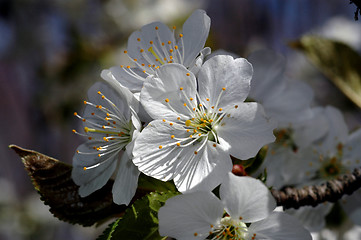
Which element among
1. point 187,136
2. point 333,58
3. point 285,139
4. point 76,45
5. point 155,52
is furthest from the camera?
point 76,45

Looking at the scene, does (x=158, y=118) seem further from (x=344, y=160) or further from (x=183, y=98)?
(x=344, y=160)

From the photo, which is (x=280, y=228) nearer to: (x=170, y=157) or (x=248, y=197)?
(x=248, y=197)

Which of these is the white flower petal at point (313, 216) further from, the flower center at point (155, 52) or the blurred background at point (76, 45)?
the blurred background at point (76, 45)

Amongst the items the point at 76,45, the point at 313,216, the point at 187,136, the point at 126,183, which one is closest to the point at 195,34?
the point at 187,136

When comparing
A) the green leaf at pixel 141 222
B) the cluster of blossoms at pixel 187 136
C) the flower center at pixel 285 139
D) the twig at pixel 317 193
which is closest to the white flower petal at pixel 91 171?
the cluster of blossoms at pixel 187 136

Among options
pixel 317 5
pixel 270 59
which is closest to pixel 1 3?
pixel 317 5

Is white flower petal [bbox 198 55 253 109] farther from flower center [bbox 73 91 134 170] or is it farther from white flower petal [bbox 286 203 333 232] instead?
white flower petal [bbox 286 203 333 232]
